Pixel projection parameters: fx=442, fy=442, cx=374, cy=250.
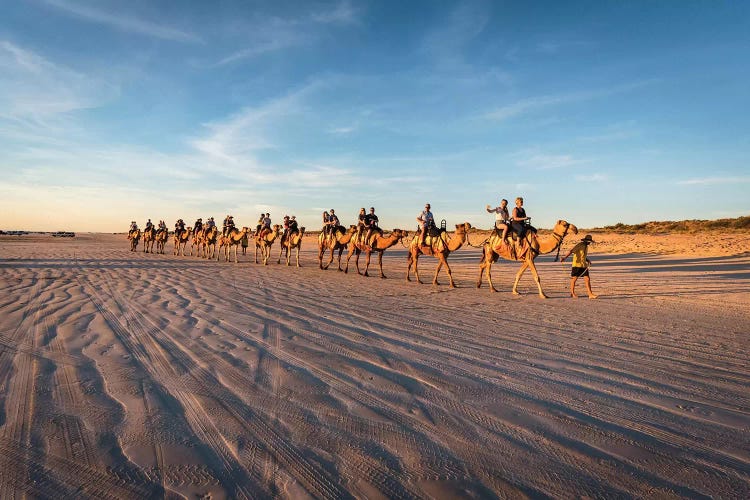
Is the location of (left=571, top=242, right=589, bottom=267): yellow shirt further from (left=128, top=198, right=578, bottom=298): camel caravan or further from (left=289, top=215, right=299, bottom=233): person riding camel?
(left=289, top=215, right=299, bottom=233): person riding camel

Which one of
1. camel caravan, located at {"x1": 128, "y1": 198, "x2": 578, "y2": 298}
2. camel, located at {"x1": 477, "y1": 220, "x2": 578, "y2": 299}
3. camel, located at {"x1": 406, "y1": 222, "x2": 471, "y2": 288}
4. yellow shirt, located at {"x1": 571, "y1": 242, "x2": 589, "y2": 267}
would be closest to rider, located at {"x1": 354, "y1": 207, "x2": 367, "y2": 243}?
camel caravan, located at {"x1": 128, "y1": 198, "x2": 578, "y2": 298}

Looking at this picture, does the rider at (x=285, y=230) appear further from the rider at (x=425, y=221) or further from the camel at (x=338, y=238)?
the rider at (x=425, y=221)

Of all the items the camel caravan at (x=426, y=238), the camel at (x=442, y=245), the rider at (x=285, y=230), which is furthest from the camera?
the rider at (x=285, y=230)

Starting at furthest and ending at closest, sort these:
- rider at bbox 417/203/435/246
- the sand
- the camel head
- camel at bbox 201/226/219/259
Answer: camel at bbox 201/226/219/259 → rider at bbox 417/203/435/246 → the camel head → the sand

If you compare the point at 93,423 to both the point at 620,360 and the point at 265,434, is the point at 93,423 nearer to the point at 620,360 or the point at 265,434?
the point at 265,434

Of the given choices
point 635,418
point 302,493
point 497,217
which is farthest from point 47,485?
point 497,217

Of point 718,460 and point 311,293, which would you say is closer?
point 718,460

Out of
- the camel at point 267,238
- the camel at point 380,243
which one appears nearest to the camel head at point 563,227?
the camel at point 380,243

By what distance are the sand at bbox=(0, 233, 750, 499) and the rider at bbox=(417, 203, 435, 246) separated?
7125 millimetres

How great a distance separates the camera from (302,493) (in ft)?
7.83

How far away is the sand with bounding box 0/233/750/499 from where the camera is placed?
254 centimetres

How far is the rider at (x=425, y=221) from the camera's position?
14.9 m

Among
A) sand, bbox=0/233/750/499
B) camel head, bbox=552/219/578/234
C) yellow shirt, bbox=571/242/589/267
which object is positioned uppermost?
camel head, bbox=552/219/578/234

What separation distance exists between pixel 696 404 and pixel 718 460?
1082 mm
